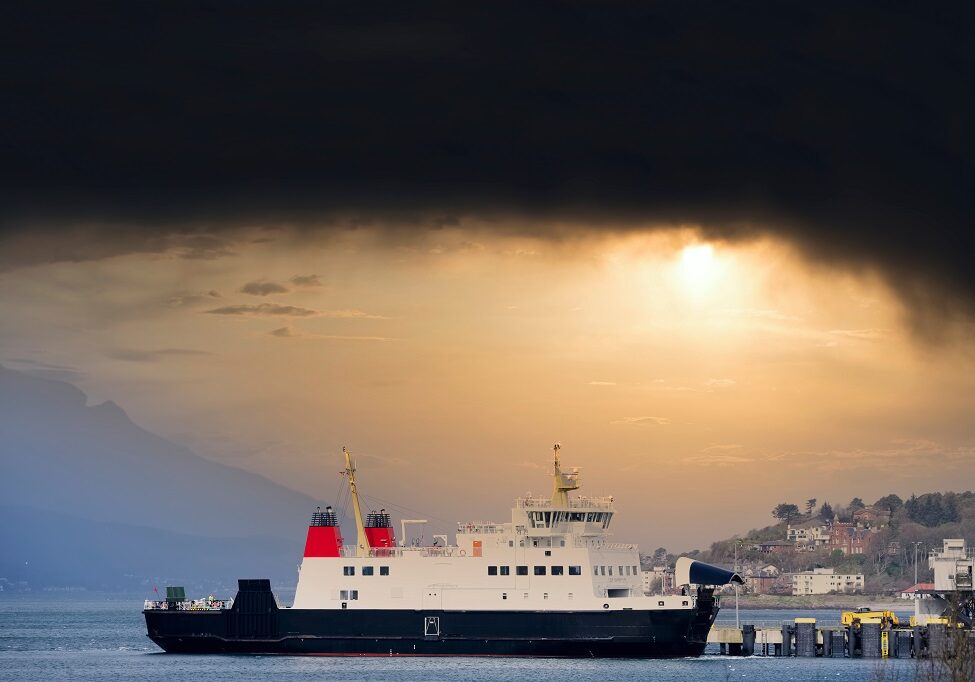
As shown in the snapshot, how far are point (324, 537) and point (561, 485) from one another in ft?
35.5

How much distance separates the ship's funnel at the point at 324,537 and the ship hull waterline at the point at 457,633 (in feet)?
8.68

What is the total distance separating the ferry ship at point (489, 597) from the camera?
6431cm

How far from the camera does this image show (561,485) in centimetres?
6738

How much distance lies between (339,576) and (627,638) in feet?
42.7

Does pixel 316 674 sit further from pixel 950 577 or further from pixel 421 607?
pixel 950 577

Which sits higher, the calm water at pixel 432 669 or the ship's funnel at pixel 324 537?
the ship's funnel at pixel 324 537

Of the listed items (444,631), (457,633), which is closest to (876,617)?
(457,633)

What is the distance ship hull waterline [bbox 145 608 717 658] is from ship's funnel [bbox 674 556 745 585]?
1.45 meters

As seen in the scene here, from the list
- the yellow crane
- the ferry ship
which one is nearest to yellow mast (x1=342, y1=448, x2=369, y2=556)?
the ferry ship

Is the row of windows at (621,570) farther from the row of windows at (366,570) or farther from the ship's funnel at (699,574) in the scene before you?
the row of windows at (366,570)

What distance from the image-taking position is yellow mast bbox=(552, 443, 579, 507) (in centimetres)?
6706

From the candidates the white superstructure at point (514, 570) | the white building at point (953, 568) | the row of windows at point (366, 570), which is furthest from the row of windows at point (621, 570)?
the white building at point (953, 568)

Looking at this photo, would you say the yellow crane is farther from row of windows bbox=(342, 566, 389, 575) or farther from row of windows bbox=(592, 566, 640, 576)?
row of windows bbox=(342, 566, 389, 575)

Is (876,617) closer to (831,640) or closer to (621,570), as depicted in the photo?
(831,640)
